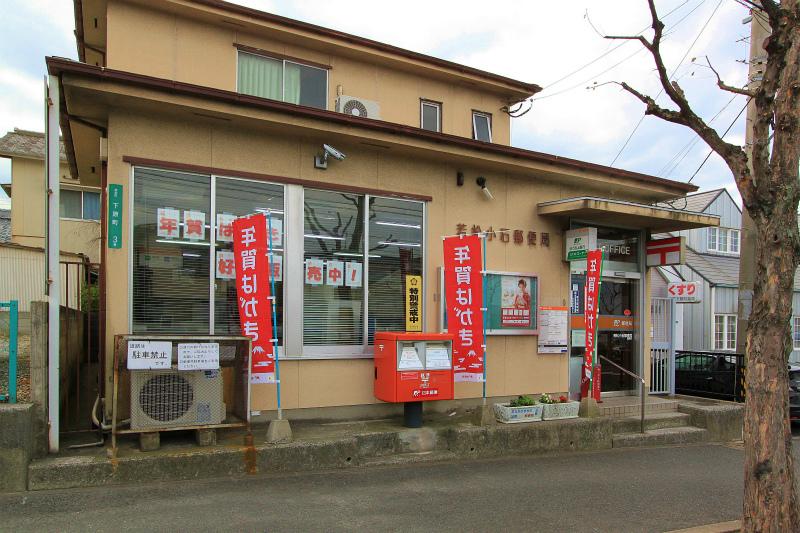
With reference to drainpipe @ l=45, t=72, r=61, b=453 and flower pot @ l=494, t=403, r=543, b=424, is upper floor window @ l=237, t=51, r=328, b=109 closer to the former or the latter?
drainpipe @ l=45, t=72, r=61, b=453

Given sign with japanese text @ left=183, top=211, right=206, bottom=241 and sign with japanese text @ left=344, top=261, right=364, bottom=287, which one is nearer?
sign with japanese text @ left=183, top=211, right=206, bottom=241

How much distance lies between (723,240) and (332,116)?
24248 mm

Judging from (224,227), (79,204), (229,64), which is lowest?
(224,227)

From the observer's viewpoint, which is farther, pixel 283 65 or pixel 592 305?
pixel 283 65

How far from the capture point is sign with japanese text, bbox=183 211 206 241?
7.70 meters

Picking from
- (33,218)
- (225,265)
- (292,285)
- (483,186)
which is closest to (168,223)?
(225,265)

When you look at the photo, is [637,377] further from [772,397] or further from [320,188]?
[320,188]

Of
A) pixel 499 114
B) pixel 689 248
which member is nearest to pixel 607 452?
pixel 499 114

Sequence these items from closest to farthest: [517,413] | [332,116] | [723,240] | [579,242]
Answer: [332,116] → [517,413] → [579,242] → [723,240]

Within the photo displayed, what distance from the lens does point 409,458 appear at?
7.80 metres

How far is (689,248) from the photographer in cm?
2511

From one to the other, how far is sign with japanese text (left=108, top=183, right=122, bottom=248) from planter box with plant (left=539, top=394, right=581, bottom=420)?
6364mm

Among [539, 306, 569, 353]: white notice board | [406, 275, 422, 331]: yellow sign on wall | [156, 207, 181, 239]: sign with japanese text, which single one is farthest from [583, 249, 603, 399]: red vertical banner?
[156, 207, 181, 239]: sign with japanese text

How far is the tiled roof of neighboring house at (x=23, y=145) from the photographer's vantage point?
20.1 metres
